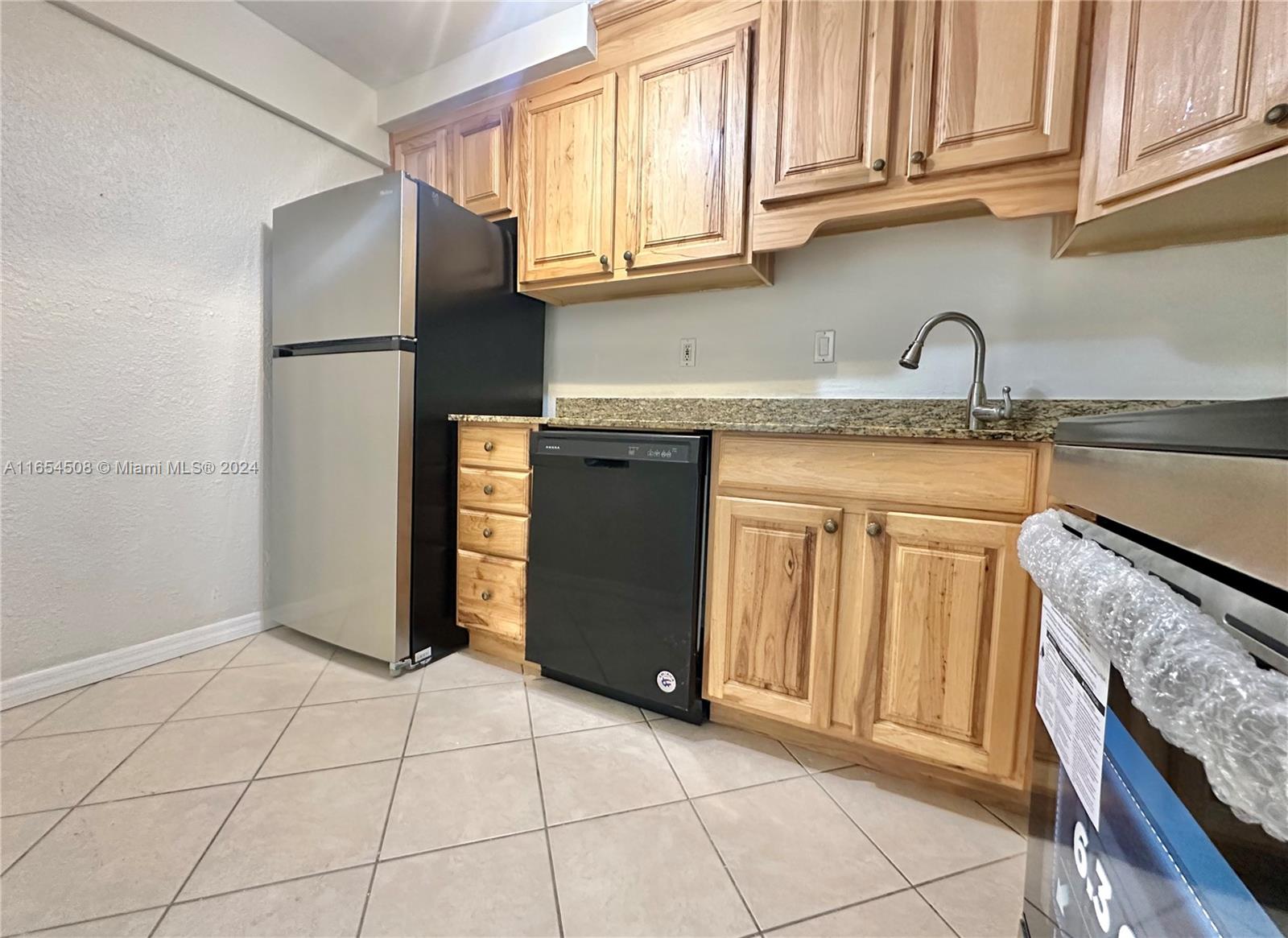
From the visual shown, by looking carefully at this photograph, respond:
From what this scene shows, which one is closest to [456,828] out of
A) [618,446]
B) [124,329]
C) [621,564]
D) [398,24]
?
[621,564]

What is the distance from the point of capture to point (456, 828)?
102cm

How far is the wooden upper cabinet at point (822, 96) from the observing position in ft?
4.33

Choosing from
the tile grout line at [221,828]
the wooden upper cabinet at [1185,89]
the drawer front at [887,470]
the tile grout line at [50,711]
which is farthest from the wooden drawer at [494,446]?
the wooden upper cabinet at [1185,89]

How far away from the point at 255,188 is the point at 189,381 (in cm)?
→ 79

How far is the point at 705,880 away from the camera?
92 cm

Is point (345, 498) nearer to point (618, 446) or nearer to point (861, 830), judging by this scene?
point (618, 446)

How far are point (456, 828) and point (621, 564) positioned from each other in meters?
0.69

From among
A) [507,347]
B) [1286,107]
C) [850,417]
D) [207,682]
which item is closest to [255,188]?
[507,347]

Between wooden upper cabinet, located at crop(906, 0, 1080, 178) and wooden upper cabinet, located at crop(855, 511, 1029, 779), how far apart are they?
92cm

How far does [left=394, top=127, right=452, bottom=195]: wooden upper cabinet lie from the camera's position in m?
2.12

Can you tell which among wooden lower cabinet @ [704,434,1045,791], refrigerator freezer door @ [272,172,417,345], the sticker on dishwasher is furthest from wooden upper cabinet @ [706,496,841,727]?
refrigerator freezer door @ [272,172,417,345]

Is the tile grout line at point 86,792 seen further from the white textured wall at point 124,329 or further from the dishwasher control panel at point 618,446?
the dishwasher control panel at point 618,446

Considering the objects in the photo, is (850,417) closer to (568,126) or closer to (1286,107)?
(1286,107)

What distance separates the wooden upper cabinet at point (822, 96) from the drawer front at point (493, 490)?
117cm
